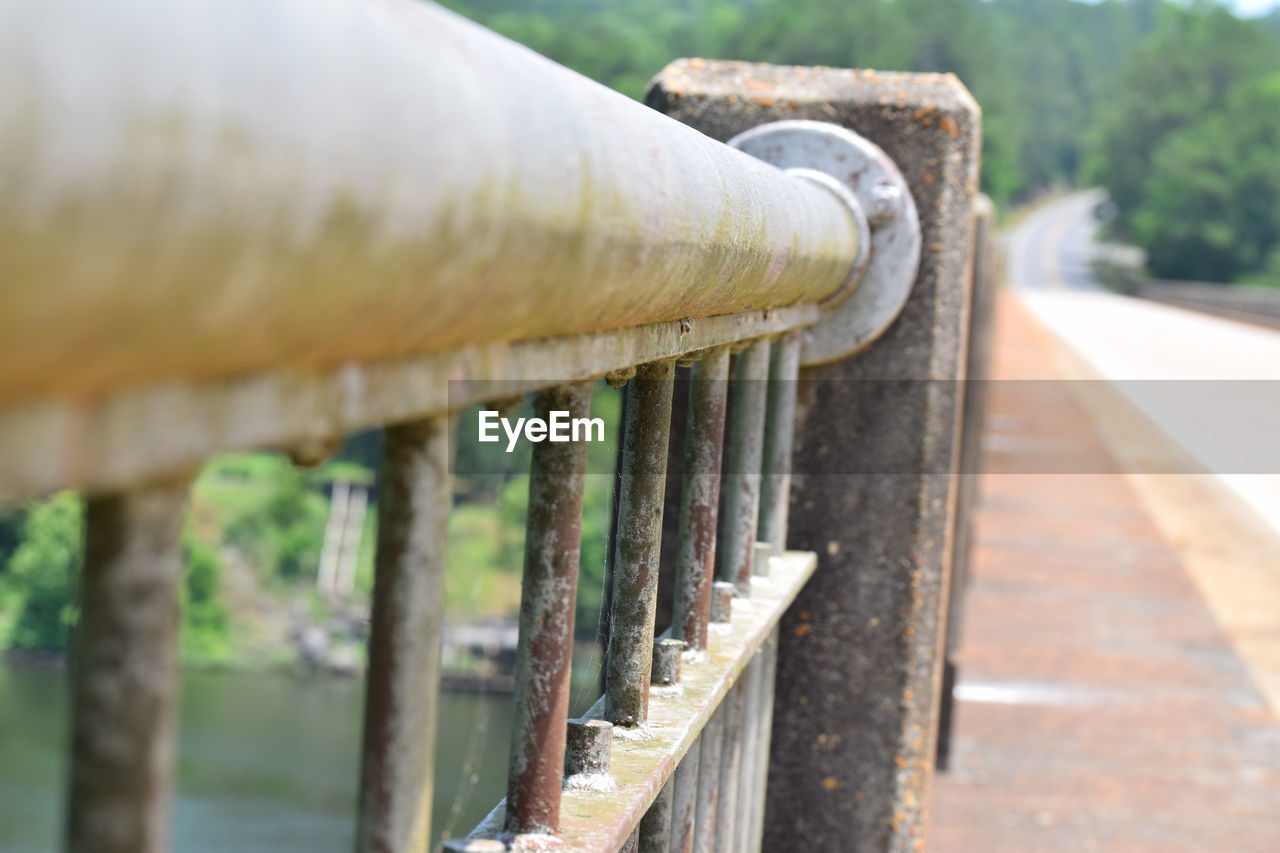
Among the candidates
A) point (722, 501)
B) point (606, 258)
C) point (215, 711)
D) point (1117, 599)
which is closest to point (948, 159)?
point (722, 501)

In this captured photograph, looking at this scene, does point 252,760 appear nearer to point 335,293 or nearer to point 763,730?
point 763,730

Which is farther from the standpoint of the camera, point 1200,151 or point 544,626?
point 1200,151

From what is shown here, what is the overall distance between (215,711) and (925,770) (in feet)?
165

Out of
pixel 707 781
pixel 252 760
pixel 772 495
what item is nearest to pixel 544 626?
pixel 707 781

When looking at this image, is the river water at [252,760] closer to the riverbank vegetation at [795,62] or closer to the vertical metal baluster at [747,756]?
the riverbank vegetation at [795,62]

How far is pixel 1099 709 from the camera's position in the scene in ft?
15.2

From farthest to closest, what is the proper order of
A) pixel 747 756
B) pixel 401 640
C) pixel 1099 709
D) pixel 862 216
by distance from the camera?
pixel 1099 709 → pixel 862 216 → pixel 747 756 → pixel 401 640

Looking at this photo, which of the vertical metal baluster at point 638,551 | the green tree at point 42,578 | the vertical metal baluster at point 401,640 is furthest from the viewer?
the green tree at point 42,578

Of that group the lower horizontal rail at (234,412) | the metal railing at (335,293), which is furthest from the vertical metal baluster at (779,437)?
the lower horizontal rail at (234,412)

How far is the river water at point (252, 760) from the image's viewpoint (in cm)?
3881

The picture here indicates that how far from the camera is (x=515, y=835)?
3.56ft

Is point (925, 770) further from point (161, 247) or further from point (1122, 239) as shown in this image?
point (1122, 239)

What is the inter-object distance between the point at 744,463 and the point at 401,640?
122 centimetres

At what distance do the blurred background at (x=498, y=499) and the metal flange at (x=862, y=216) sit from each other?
0.70m
